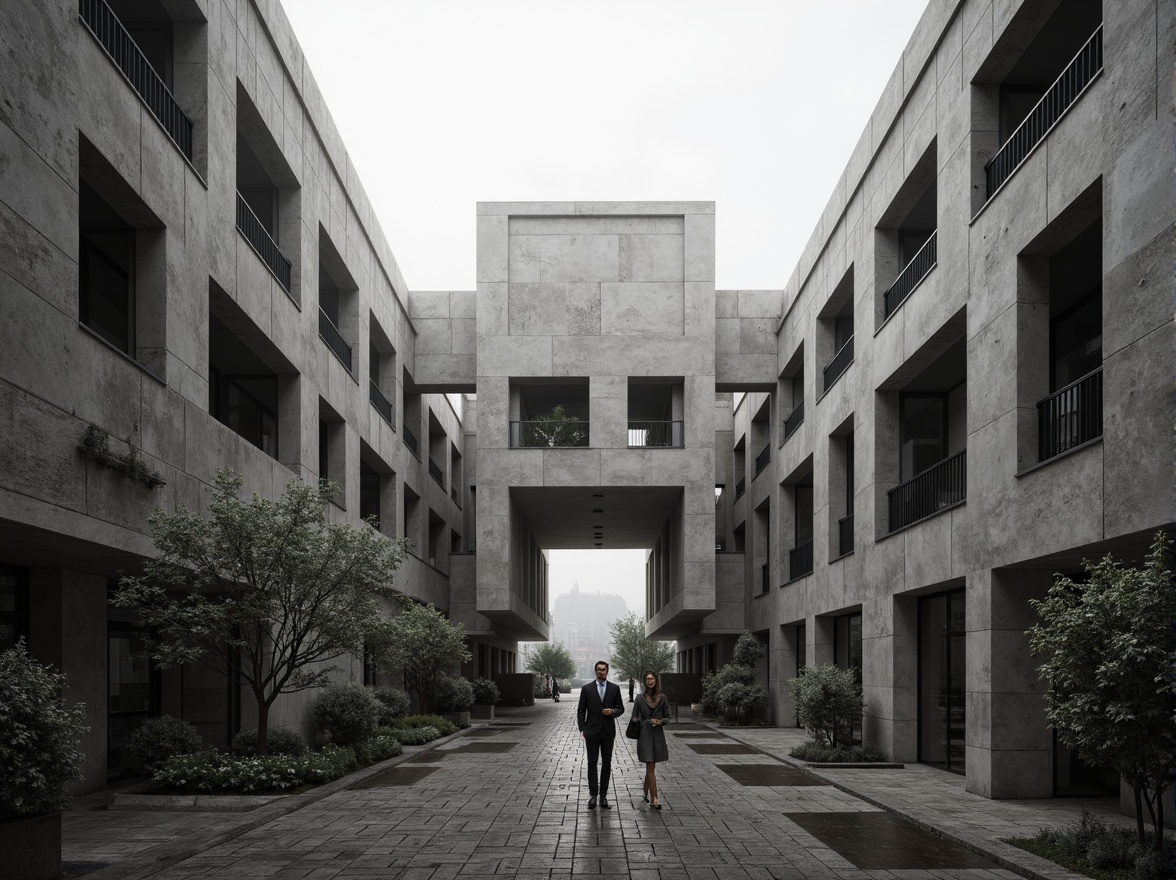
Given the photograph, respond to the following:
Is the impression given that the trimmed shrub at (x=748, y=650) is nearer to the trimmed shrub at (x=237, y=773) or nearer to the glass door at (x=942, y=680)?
the glass door at (x=942, y=680)

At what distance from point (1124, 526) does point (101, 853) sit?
→ 10.6 metres

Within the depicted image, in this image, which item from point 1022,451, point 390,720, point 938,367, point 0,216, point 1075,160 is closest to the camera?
point 0,216

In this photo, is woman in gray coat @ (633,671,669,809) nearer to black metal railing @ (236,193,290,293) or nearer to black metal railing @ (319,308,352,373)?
black metal railing @ (236,193,290,293)

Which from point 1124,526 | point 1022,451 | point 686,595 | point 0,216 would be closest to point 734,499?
point 686,595

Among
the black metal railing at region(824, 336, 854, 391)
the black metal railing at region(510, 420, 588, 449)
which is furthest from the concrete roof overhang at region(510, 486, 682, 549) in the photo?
the black metal railing at region(824, 336, 854, 391)

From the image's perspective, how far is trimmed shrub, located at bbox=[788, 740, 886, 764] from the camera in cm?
1973

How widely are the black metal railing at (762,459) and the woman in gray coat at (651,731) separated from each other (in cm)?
2098

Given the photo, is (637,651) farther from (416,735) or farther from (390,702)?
(416,735)

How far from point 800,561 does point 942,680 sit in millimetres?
11096

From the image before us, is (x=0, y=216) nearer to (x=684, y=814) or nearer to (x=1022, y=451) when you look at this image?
(x=684, y=814)

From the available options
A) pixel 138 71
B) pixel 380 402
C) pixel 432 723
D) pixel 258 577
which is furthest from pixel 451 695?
pixel 138 71

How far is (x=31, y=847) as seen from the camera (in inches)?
360

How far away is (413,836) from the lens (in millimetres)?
11773

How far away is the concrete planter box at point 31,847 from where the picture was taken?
892 centimetres
